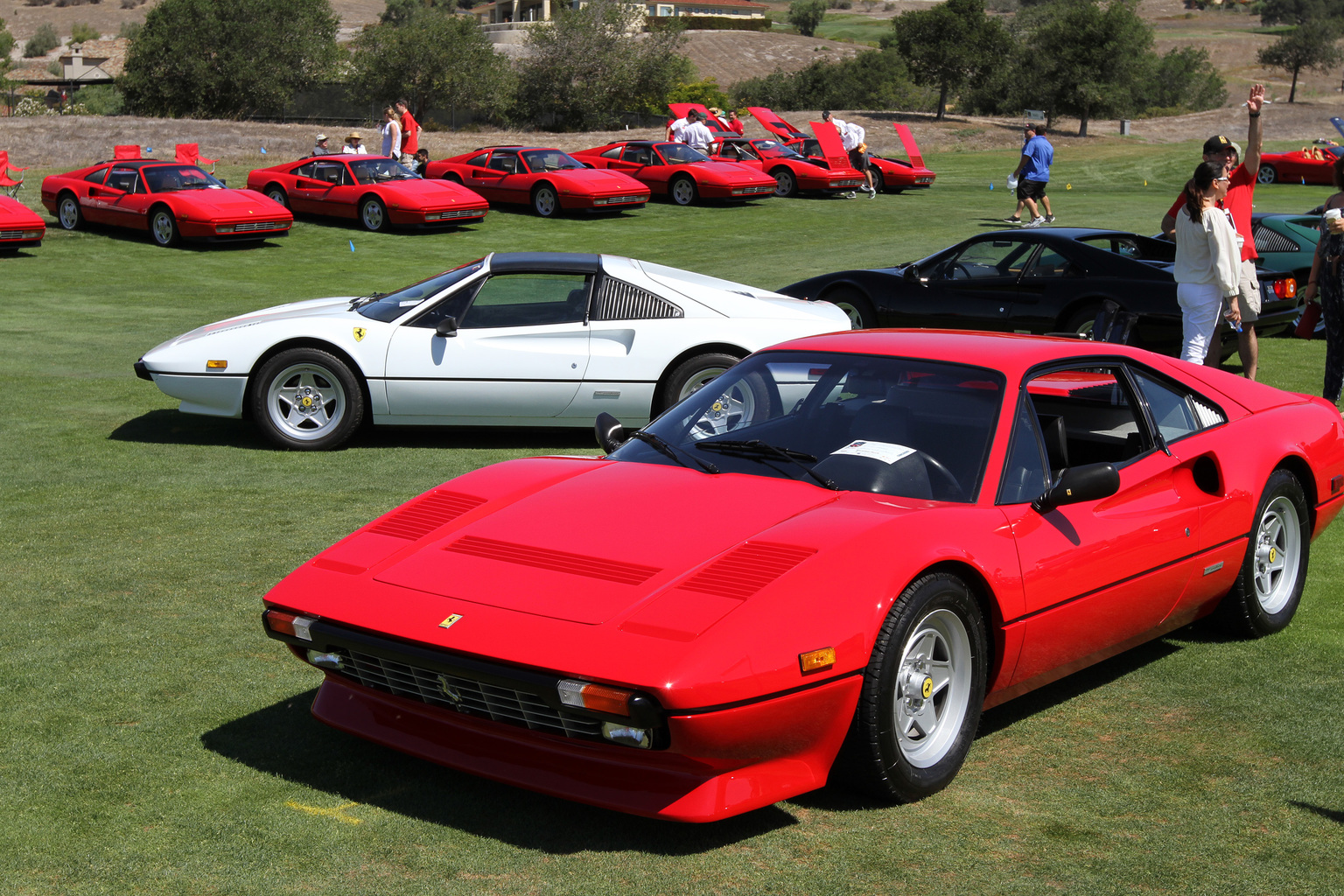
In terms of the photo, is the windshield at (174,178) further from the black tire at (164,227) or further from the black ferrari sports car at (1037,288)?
the black ferrari sports car at (1037,288)

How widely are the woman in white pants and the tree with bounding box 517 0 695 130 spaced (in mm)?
44822

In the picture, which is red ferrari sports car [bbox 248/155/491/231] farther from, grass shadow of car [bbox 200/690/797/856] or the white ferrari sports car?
grass shadow of car [bbox 200/690/797/856]

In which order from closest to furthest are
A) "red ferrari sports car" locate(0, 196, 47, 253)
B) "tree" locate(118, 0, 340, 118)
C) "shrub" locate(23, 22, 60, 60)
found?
"red ferrari sports car" locate(0, 196, 47, 253) → "tree" locate(118, 0, 340, 118) → "shrub" locate(23, 22, 60, 60)

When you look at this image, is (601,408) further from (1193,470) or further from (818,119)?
(818,119)

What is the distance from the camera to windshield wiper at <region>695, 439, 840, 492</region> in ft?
13.8

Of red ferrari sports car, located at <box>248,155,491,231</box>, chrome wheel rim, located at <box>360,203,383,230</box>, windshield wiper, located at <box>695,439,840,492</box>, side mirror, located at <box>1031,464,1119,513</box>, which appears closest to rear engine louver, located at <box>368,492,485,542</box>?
windshield wiper, located at <box>695,439,840,492</box>

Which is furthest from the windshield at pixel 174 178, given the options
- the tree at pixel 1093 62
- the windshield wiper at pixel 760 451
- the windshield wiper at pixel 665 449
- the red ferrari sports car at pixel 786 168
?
the tree at pixel 1093 62

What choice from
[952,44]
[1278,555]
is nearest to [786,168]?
[1278,555]

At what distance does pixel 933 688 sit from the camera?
3.72 m

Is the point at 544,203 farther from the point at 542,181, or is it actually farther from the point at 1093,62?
the point at 1093,62

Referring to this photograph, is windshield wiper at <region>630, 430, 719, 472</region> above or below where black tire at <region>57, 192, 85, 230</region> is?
below

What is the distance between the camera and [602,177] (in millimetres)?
24062

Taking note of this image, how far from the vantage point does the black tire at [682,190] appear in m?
26.2

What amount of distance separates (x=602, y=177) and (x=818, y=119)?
25.5 m
